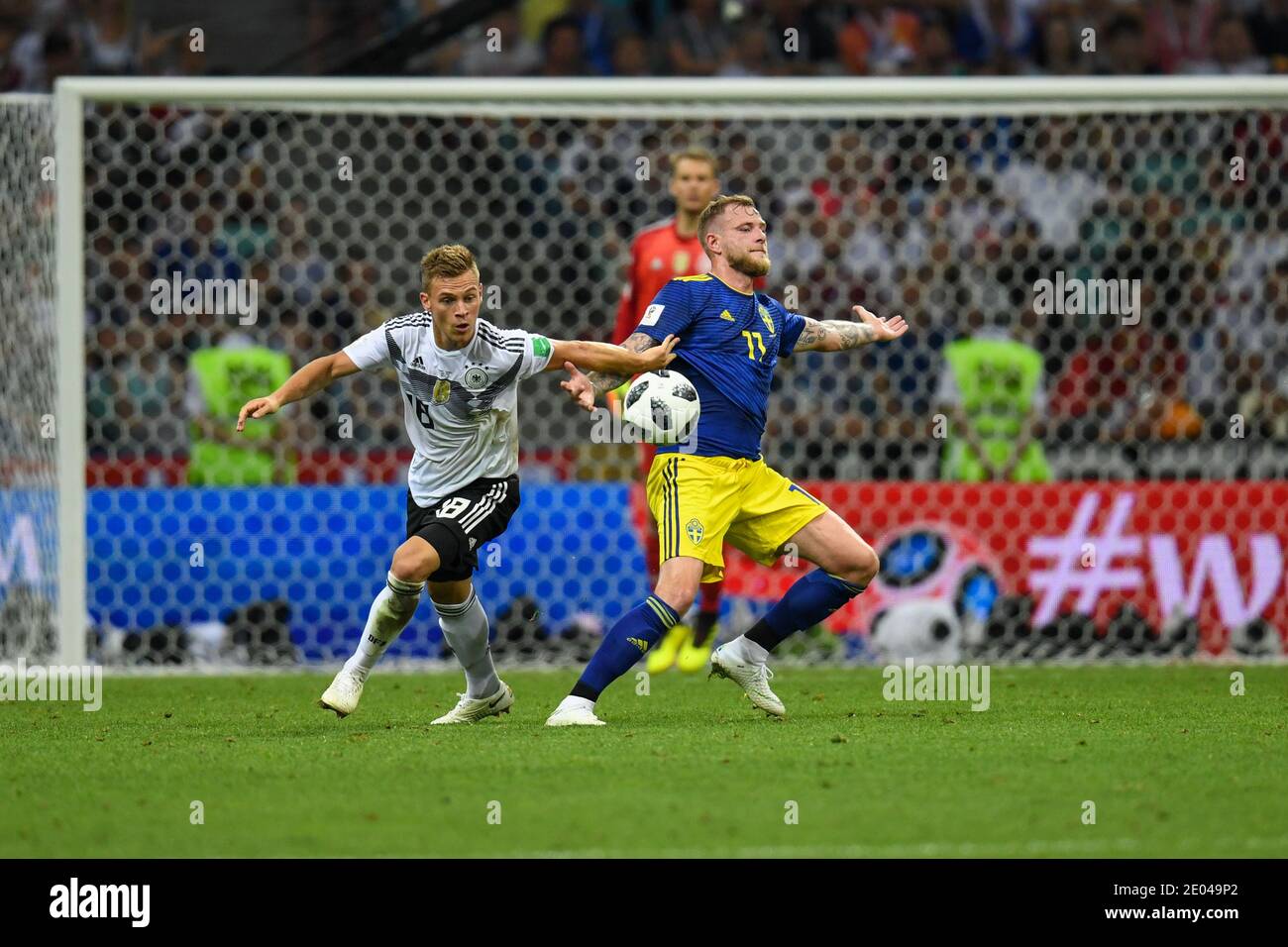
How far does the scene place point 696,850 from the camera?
471 cm

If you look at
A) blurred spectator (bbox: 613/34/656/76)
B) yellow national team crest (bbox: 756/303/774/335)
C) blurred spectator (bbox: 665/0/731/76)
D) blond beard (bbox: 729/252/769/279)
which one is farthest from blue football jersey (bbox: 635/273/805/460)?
blurred spectator (bbox: 665/0/731/76)

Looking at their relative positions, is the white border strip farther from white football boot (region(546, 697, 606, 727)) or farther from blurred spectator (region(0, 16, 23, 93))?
blurred spectator (region(0, 16, 23, 93))

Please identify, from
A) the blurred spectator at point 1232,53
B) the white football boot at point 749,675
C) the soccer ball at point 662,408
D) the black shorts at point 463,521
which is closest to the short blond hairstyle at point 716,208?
the soccer ball at point 662,408

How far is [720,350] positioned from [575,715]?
61.1 inches

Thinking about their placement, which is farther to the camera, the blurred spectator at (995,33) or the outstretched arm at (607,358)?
the blurred spectator at (995,33)

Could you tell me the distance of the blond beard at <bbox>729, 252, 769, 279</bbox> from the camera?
7.21 m

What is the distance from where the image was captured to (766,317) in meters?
7.41

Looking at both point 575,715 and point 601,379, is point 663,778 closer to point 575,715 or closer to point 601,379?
point 575,715

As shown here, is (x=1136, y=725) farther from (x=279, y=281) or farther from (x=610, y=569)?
(x=279, y=281)

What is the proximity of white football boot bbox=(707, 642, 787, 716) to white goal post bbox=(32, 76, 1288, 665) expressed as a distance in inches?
151

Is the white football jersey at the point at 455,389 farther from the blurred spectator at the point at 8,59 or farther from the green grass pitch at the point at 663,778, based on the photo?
the blurred spectator at the point at 8,59

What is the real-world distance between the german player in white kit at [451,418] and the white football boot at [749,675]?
0.91m

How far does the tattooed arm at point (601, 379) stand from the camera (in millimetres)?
6820

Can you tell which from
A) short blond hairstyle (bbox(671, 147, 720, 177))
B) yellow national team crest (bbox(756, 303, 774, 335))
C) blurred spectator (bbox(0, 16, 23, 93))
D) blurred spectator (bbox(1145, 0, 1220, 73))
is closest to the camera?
yellow national team crest (bbox(756, 303, 774, 335))
